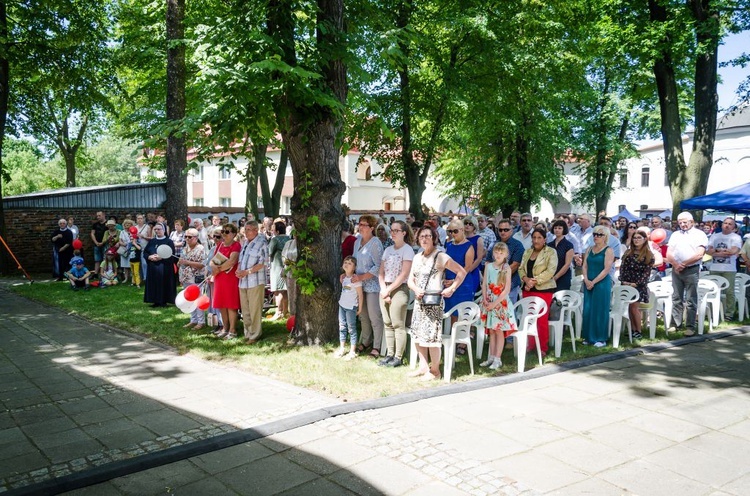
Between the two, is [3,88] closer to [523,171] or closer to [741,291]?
[741,291]

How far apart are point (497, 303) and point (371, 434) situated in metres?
2.96

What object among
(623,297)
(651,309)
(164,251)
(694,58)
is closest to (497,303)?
(623,297)

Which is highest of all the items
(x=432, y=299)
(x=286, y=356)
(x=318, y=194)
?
(x=318, y=194)

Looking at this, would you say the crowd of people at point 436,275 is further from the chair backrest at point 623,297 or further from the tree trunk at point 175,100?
the tree trunk at point 175,100

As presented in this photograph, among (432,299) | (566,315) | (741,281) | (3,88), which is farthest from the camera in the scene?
(3,88)

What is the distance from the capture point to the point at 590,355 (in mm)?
8320

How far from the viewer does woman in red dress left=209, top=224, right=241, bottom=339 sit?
9.29 metres

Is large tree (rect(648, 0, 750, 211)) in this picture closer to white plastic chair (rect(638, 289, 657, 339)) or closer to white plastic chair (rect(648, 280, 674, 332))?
white plastic chair (rect(648, 280, 674, 332))

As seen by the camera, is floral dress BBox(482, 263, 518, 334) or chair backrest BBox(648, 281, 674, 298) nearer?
floral dress BBox(482, 263, 518, 334)

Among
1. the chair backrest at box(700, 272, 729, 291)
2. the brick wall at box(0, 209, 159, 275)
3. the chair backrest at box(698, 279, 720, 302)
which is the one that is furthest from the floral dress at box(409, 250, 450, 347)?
the brick wall at box(0, 209, 159, 275)

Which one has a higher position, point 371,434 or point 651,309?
point 651,309

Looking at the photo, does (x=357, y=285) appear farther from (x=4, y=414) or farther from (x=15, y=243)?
(x=15, y=243)

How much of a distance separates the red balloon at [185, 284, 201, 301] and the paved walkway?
1927 millimetres

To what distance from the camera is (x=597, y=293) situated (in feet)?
29.0
